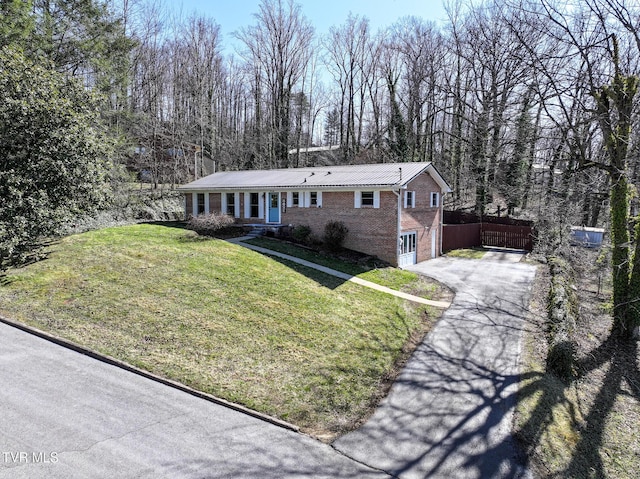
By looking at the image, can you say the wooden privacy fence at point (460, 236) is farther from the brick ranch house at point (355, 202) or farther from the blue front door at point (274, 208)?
the blue front door at point (274, 208)

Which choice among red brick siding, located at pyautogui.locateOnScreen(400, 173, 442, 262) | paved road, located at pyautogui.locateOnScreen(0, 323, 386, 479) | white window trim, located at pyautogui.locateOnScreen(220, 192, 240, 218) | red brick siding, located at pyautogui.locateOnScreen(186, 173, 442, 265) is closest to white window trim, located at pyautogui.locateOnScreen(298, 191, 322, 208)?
red brick siding, located at pyautogui.locateOnScreen(186, 173, 442, 265)

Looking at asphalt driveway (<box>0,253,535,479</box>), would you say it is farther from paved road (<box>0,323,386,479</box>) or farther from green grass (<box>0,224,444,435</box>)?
green grass (<box>0,224,444,435</box>)

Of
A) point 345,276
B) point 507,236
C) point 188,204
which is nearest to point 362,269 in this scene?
point 345,276

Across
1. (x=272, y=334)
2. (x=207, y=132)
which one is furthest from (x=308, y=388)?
(x=207, y=132)

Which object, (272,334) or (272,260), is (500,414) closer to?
(272,334)

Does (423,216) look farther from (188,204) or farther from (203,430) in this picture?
(203,430)

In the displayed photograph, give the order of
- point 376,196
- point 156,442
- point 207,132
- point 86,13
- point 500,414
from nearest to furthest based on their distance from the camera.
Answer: point 156,442
point 500,414
point 376,196
point 86,13
point 207,132
